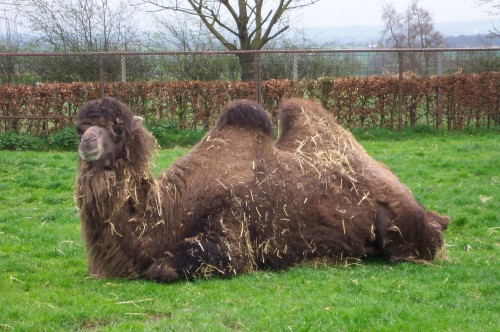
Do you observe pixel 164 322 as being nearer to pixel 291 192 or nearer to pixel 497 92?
pixel 291 192

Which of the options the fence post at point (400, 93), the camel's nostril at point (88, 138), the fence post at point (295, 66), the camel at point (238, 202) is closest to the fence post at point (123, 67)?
the fence post at point (295, 66)

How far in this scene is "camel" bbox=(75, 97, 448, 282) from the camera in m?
6.89

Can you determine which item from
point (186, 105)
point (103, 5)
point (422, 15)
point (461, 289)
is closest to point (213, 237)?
point (461, 289)

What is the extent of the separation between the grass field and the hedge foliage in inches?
332

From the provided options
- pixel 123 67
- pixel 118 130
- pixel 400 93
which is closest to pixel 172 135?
→ pixel 123 67

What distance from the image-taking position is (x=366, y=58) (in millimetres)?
20562

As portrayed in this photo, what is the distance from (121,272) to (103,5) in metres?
21.7

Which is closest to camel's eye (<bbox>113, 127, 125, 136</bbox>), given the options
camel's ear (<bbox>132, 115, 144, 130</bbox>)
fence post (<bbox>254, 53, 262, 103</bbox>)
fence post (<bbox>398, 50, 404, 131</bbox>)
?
camel's ear (<bbox>132, 115, 144, 130</bbox>)

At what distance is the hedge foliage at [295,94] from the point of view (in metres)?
18.4

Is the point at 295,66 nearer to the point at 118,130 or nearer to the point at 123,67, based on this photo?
the point at 123,67

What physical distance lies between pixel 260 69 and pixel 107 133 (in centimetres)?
1266

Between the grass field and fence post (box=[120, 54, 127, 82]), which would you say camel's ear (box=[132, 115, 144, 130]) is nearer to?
the grass field

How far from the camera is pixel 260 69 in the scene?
19203 mm

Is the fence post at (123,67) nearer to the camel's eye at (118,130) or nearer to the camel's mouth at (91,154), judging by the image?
the camel's eye at (118,130)
